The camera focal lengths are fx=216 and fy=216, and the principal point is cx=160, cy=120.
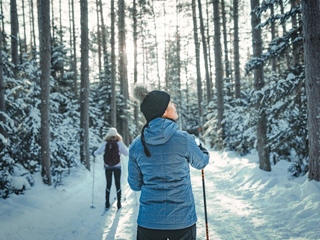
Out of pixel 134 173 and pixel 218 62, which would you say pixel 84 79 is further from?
pixel 134 173

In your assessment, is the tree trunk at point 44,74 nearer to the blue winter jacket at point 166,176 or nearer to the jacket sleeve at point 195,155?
the blue winter jacket at point 166,176

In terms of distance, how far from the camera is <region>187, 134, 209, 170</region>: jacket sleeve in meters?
1.91

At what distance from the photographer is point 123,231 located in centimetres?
467

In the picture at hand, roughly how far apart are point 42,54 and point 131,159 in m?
6.68

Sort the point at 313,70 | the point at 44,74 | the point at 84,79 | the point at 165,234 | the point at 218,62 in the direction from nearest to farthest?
the point at 165,234
the point at 313,70
the point at 44,74
the point at 84,79
the point at 218,62

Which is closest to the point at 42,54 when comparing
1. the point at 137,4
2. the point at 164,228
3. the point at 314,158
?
the point at 164,228

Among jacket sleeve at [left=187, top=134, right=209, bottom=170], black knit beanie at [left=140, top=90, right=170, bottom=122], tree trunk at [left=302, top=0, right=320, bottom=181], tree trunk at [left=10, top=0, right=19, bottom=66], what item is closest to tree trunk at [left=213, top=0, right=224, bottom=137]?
tree trunk at [left=302, top=0, right=320, bottom=181]

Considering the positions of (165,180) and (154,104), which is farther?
(154,104)

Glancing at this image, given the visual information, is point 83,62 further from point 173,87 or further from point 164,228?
point 173,87

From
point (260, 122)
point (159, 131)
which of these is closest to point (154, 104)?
point (159, 131)

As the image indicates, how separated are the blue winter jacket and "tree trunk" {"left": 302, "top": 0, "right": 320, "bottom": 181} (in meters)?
4.49

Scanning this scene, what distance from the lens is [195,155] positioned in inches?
76.6

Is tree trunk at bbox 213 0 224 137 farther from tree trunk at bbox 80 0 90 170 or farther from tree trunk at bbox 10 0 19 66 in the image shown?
tree trunk at bbox 10 0 19 66

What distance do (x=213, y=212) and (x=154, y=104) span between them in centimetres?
439
